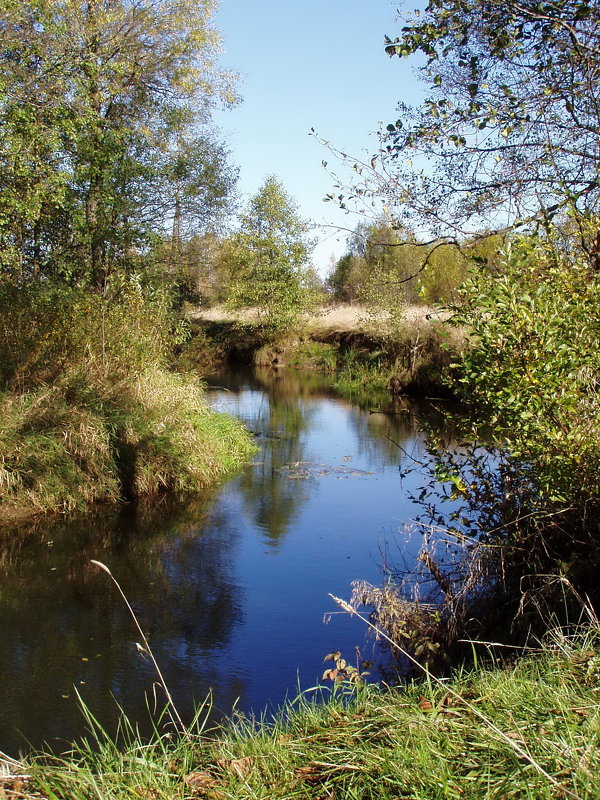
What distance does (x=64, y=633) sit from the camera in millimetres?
7055

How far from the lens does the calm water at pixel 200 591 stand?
5.91 meters

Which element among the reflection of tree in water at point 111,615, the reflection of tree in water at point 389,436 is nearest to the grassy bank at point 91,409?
the reflection of tree in water at point 111,615

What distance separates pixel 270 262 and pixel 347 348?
24.7ft

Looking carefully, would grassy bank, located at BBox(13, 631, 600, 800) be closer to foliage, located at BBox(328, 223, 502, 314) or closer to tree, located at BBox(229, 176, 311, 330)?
foliage, located at BBox(328, 223, 502, 314)

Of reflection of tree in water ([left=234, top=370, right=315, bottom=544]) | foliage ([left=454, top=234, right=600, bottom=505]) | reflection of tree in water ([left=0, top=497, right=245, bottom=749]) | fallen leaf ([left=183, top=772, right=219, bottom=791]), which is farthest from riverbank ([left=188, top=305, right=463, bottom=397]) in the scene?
fallen leaf ([left=183, top=772, right=219, bottom=791])

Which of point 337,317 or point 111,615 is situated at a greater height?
point 337,317

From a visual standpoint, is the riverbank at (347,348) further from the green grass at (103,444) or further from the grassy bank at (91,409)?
the green grass at (103,444)

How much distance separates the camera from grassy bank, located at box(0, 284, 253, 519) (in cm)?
1049

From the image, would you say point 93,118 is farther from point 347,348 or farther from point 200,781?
point 347,348

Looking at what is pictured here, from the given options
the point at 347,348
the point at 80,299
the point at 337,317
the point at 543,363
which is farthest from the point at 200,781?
the point at 337,317

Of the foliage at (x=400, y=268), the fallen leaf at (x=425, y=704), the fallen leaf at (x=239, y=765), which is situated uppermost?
the foliage at (x=400, y=268)

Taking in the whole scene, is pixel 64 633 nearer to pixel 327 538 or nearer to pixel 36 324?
pixel 327 538

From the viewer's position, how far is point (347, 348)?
→ 32.8 meters

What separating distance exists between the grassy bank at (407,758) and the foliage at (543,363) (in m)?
2.15
